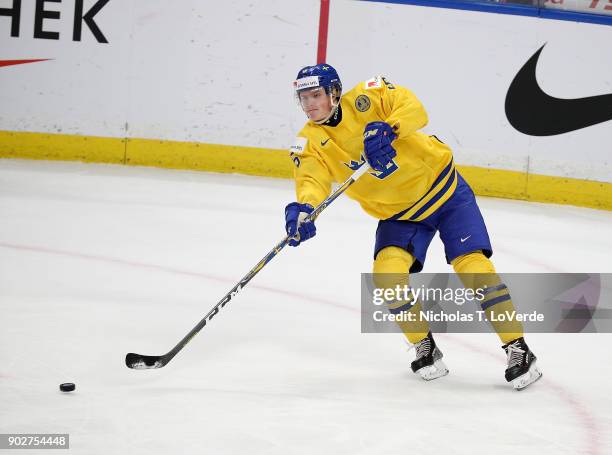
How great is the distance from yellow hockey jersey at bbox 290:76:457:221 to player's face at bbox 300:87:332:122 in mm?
72

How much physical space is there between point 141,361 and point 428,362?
94 cm

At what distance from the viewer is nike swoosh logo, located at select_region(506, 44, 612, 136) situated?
22.9 ft

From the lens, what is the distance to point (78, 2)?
23.5 feet

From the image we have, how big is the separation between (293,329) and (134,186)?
314cm

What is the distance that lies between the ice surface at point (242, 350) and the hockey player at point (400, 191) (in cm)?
17

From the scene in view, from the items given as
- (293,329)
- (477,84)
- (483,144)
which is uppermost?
(477,84)

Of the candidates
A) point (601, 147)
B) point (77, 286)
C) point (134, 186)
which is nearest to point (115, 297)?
point (77, 286)

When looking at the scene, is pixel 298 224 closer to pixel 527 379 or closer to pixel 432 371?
pixel 432 371

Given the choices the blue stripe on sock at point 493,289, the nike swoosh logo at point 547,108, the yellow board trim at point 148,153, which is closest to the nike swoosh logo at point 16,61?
the yellow board trim at point 148,153

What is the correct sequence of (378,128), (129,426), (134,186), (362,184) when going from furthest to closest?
(134,186)
(362,184)
(378,128)
(129,426)

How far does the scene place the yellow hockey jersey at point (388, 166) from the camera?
326cm

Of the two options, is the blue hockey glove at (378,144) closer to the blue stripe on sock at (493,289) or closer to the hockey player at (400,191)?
the hockey player at (400,191)

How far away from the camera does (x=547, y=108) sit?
6984 millimetres

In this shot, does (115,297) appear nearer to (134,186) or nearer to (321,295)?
(321,295)
